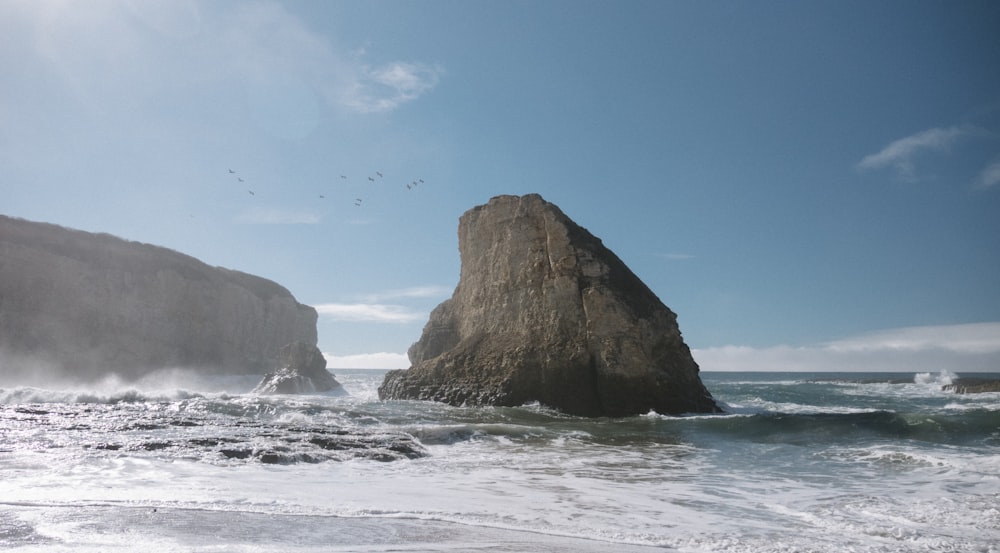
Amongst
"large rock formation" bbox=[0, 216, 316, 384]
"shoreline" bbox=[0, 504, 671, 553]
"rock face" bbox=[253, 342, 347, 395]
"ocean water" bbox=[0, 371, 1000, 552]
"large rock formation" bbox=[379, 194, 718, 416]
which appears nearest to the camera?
"shoreline" bbox=[0, 504, 671, 553]

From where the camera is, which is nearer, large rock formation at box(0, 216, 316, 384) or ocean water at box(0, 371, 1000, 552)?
ocean water at box(0, 371, 1000, 552)

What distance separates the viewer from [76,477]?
277 inches

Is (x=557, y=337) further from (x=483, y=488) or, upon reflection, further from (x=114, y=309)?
(x=114, y=309)

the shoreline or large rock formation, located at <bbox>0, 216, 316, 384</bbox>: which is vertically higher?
large rock formation, located at <bbox>0, 216, 316, 384</bbox>

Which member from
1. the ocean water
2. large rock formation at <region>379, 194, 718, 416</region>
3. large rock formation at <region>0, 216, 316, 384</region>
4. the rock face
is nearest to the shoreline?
the ocean water

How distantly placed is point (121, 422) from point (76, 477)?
7.22 m

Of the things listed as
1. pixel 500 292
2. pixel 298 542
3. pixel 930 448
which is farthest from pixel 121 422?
pixel 930 448

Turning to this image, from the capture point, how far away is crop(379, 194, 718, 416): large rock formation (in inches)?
789

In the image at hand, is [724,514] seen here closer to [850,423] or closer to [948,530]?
[948,530]

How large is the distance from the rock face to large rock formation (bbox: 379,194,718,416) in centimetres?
1316

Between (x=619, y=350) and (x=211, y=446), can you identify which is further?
(x=619, y=350)

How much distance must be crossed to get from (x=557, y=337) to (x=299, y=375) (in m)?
22.7

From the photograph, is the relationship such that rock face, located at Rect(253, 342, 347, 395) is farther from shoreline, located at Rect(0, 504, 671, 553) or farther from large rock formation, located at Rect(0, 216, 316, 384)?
shoreline, located at Rect(0, 504, 671, 553)

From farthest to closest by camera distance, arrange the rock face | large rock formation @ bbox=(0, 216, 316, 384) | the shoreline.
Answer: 1. large rock formation @ bbox=(0, 216, 316, 384)
2. the rock face
3. the shoreline
